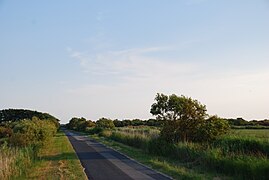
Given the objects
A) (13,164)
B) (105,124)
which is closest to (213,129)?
(13,164)

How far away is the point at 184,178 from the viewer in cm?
1681

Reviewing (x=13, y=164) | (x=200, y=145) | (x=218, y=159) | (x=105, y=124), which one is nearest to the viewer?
(x=218, y=159)

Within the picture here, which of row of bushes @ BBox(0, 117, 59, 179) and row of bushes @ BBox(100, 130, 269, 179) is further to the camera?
row of bushes @ BBox(0, 117, 59, 179)

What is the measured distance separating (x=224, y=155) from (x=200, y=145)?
481 centimetres

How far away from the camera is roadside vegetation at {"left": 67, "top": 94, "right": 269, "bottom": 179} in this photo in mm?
17922

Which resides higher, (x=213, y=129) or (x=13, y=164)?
(x=213, y=129)

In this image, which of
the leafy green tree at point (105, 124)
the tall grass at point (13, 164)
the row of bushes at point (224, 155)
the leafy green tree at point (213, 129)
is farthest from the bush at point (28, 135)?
the leafy green tree at point (105, 124)

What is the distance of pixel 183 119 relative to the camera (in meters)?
29.1

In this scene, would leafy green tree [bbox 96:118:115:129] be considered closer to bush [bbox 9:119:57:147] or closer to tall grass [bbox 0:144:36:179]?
bush [bbox 9:119:57:147]

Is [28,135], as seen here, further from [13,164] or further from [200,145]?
[200,145]

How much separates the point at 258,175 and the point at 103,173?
7.69 metres

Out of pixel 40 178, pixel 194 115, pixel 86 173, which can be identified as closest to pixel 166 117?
pixel 194 115

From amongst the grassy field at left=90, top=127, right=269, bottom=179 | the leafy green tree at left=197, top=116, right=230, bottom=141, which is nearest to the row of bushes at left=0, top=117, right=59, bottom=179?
the grassy field at left=90, top=127, right=269, bottom=179

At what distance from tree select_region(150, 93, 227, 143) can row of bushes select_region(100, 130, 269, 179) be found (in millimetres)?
1041
